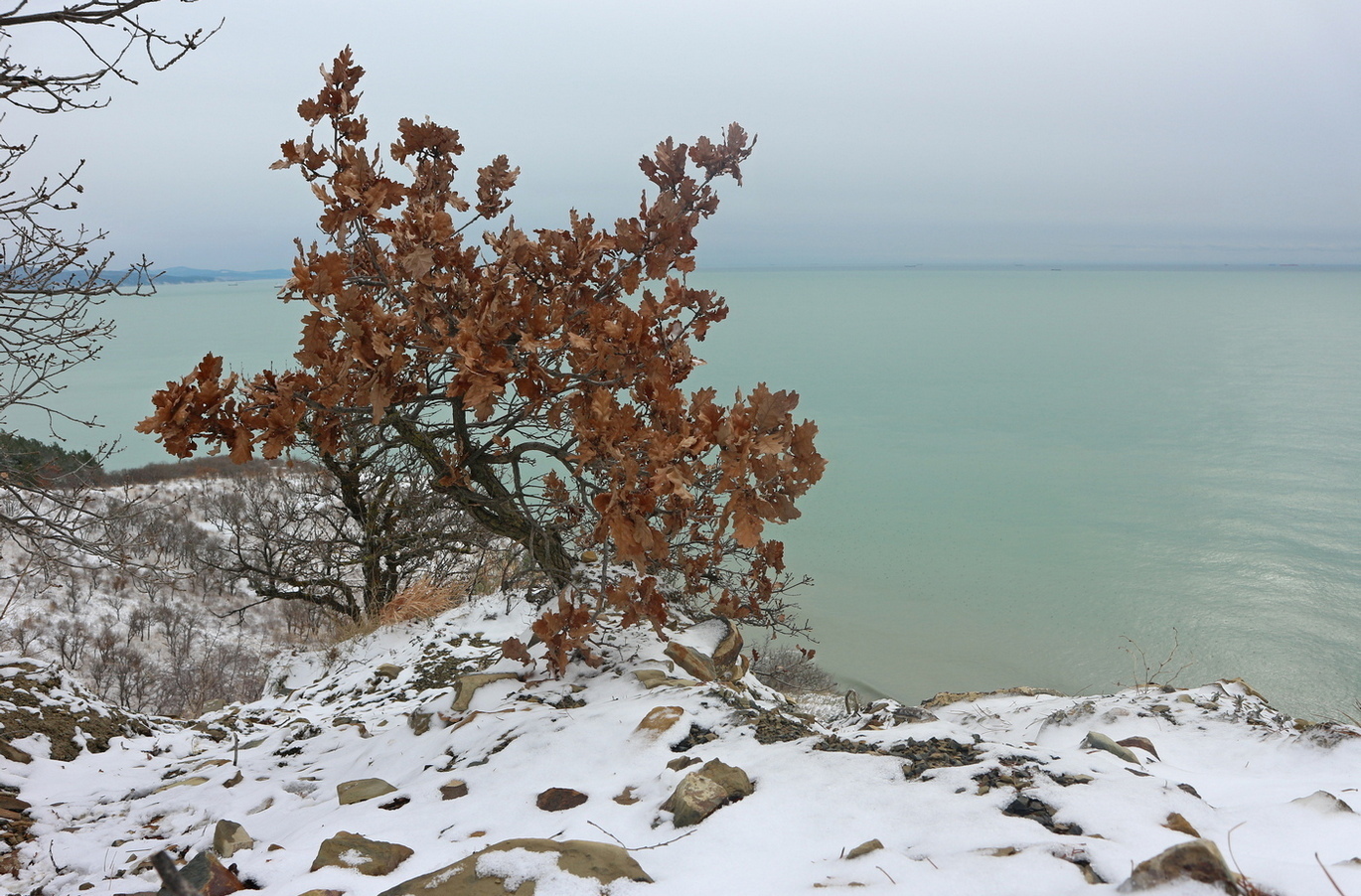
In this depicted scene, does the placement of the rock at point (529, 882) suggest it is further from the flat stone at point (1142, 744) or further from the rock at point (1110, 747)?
the flat stone at point (1142, 744)

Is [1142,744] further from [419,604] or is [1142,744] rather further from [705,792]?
[419,604]

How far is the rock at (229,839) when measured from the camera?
3.02m

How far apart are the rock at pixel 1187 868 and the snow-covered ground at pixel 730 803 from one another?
34 mm

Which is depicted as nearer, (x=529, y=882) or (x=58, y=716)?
(x=529, y=882)

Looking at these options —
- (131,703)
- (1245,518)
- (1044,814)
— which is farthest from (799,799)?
(1245,518)

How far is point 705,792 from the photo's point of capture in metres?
2.77

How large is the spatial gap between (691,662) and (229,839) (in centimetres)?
251

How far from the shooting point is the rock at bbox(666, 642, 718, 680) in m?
4.50

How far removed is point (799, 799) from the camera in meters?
2.70

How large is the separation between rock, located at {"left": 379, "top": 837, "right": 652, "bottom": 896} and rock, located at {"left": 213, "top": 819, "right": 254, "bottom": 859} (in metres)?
1.20

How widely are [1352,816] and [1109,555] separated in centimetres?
2328

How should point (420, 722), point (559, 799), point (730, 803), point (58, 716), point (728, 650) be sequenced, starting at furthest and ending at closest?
point (58, 716) < point (728, 650) < point (420, 722) < point (559, 799) < point (730, 803)

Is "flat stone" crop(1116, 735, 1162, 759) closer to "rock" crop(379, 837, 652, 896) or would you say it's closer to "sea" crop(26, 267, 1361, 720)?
"sea" crop(26, 267, 1361, 720)

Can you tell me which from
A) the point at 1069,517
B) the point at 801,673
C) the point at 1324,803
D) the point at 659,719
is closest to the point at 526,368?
the point at 659,719
